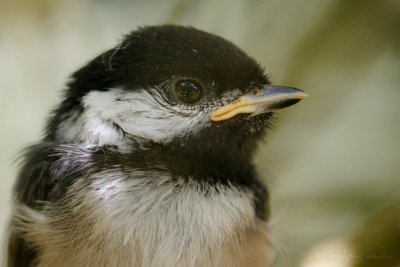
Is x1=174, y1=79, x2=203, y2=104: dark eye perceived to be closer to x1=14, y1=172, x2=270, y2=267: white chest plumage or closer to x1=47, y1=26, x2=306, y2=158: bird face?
x1=47, y1=26, x2=306, y2=158: bird face

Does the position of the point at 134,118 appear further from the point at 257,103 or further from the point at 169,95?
the point at 257,103

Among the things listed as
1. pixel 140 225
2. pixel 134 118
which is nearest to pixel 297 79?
pixel 134 118

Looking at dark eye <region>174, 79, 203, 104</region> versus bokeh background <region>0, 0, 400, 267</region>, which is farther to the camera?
bokeh background <region>0, 0, 400, 267</region>

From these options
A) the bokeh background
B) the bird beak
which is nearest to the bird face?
the bird beak

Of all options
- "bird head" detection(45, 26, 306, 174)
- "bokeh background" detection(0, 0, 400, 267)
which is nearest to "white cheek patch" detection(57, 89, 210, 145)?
"bird head" detection(45, 26, 306, 174)

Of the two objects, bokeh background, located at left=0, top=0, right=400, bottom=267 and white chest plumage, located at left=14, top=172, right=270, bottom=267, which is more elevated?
bokeh background, located at left=0, top=0, right=400, bottom=267

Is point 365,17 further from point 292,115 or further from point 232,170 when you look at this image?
point 232,170

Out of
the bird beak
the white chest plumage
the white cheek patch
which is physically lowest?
the white chest plumage

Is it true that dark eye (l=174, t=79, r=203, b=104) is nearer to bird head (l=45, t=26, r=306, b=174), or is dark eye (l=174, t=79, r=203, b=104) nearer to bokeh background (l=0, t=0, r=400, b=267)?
bird head (l=45, t=26, r=306, b=174)
